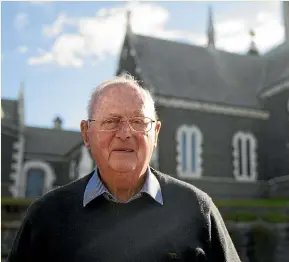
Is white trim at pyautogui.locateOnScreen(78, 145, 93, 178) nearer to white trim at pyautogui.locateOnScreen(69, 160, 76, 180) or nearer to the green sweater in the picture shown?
white trim at pyautogui.locateOnScreen(69, 160, 76, 180)

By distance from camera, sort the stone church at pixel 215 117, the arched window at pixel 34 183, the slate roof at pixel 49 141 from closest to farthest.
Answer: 1. the stone church at pixel 215 117
2. the arched window at pixel 34 183
3. the slate roof at pixel 49 141

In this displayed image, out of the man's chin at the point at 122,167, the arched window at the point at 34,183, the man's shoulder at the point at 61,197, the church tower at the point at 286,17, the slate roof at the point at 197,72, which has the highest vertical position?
the church tower at the point at 286,17

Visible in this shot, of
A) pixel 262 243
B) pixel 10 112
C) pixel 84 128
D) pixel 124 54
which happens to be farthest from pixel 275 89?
pixel 84 128

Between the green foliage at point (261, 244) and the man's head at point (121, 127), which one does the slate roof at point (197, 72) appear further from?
the man's head at point (121, 127)

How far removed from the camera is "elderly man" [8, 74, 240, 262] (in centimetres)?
193

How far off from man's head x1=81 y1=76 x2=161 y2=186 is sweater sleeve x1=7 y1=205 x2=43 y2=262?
419 millimetres

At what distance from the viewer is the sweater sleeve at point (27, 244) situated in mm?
1936

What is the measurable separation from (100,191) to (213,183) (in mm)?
20004

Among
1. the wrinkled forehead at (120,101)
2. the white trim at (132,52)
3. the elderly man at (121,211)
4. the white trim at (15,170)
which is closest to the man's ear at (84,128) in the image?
the elderly man at (121,211)

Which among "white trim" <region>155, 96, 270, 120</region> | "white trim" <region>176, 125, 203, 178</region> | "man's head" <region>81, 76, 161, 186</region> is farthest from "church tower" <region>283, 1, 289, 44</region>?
"man's head" <region>81, 76, 161, 186</region>

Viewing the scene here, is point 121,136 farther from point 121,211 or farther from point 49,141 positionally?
point 49,141

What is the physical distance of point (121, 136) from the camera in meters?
1.96

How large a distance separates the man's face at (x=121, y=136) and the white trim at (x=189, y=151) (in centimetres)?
1904

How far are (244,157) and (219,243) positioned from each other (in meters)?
21.3
